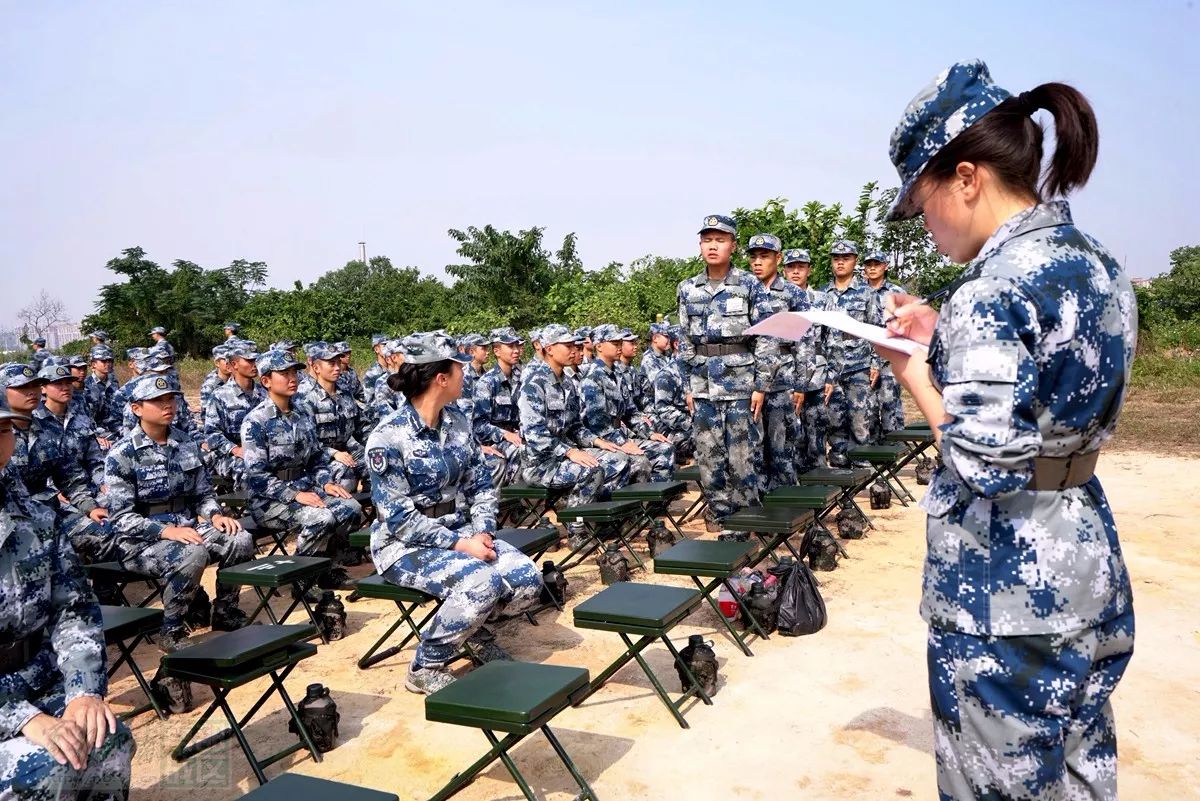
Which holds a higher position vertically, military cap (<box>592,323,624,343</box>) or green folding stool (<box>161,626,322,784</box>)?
military cap (<box>592,323,624,343</box>)

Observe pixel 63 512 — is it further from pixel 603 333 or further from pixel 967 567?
pixel 967 567

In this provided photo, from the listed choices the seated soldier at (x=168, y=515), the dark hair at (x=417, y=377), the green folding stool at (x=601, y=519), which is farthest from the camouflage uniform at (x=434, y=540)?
the seated soldier at (x=168, y=515)

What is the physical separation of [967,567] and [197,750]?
366cm

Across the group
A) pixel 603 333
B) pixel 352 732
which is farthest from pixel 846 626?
pixel 603 333

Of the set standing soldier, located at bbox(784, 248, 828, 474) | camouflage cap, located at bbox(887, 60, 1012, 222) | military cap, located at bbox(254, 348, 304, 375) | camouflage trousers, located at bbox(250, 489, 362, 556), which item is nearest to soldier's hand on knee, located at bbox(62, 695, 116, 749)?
camouflage cap, located at bbox(887, 60, 1012, 222)

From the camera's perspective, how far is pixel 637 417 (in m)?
9.86

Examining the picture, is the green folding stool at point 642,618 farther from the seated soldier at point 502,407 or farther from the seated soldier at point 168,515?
the seated soldier at point 502,407

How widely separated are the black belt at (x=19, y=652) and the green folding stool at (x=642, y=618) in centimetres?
209

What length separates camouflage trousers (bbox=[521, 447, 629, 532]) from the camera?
7047mm

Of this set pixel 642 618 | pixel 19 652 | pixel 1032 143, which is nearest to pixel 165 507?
pixel 19 652

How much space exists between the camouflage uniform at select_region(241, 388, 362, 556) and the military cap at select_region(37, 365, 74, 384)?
195 centimetres

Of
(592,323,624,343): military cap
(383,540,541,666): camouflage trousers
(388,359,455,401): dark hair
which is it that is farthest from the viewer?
(592,323,624,343): military cap

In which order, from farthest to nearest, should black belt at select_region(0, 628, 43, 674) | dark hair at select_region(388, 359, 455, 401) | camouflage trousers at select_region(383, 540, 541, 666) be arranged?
dark hair at select_region(388, 359, 455, 401) < camouflage trousers at select_region(383, 540, 541, 666) < black belt at select_region(0, 628, 43, 674)

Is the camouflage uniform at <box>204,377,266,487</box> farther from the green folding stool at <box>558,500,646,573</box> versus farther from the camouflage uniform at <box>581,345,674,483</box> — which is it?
the green folding stool at <box>558,500,646,573</box>
